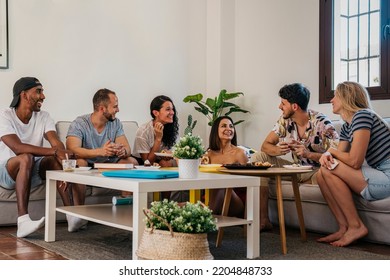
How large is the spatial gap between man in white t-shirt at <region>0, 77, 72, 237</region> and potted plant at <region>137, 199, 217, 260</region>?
1386mm

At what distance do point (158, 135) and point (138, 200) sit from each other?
6.59ft

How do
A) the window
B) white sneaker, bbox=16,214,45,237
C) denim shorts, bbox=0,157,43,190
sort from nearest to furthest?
white sneaker, bbox=16,214,45,237 → denim shorts, bbox=0,157,43,190 → the window

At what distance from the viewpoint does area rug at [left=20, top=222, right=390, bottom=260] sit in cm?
291

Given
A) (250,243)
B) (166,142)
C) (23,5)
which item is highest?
(23,5)

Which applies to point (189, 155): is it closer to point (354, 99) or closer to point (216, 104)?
point (354, 99)

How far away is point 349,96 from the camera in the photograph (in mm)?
3307

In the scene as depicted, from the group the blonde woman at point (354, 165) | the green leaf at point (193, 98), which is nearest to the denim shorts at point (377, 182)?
the blonde woman at point (354, 165)

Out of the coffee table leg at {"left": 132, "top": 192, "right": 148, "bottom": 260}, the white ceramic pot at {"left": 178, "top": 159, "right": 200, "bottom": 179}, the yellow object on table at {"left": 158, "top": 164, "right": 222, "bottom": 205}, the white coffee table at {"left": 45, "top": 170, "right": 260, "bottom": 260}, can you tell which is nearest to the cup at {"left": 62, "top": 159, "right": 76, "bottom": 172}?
the white coffee table at {"left": 45, "top": 170, "right": 260, "bottom": 260}

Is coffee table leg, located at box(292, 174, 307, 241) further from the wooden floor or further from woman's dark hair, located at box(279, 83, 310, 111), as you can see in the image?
the wooden floor

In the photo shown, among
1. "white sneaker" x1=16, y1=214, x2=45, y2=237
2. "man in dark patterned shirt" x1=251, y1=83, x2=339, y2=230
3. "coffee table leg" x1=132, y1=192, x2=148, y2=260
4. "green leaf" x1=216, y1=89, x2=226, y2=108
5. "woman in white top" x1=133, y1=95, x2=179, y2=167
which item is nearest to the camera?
"coffee table leg" x1=132, y1=192, x2=148, y2=260

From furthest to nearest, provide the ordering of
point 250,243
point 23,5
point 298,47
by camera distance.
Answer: point 298,47
point 23,5
point 250,243
